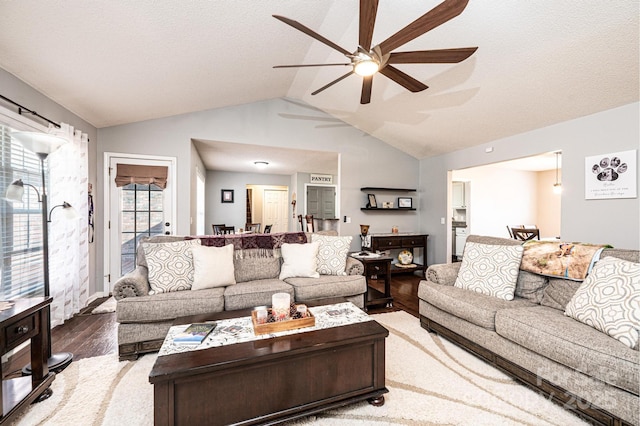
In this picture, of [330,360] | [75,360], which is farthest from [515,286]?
[75,360]

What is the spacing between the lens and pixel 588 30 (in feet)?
7.02

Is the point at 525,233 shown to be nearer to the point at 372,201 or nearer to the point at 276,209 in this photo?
the point at 372,201

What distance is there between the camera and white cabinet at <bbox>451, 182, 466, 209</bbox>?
6676 mm

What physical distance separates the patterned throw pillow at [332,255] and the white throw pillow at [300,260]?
0.09 metres

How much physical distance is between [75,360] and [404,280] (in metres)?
4.45

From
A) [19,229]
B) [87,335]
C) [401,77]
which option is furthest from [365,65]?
[87,335]

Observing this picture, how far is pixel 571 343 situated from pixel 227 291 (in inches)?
98.9

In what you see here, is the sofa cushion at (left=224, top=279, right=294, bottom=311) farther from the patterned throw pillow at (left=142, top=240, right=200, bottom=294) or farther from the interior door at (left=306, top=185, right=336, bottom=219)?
the interior door at (left=306, top=185, right=336, bottom=219)

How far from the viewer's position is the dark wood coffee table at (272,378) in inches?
51.1

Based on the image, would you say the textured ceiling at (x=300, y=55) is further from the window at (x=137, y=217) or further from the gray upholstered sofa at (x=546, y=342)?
the gray upholstered sofa at (x=546, y=342)

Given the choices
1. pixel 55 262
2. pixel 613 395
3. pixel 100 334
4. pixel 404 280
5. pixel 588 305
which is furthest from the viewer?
pixel 404 280

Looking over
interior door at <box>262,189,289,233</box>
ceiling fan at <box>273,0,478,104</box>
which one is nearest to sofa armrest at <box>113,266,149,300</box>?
ceiling fan at <box>273,0,478,104</box>

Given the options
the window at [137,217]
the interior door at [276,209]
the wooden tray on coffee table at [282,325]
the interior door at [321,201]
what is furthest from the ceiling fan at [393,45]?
the interior door at [276,209]

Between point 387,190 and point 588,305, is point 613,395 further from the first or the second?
point 387,190
